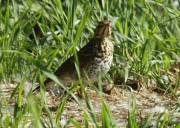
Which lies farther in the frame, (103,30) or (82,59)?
(103,30)

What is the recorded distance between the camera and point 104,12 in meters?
5.88

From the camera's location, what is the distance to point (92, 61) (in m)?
5.20

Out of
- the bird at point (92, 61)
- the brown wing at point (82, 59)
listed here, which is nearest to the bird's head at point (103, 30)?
the bird at point (92, 61)

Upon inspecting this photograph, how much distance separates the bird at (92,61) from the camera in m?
5.12

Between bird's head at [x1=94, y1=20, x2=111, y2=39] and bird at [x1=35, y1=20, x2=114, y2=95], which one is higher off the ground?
bird's head at [x1=94, y1=20, x2=111, y2=39]

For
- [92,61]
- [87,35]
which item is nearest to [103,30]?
[92,61]

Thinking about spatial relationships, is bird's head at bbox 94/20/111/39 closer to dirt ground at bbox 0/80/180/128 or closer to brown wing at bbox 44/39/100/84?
brown wing at bbox 44/39/100/84

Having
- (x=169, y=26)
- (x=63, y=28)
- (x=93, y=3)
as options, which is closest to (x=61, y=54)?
(x=63, y=28)

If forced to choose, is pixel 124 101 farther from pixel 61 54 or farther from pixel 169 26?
pixel 169 26

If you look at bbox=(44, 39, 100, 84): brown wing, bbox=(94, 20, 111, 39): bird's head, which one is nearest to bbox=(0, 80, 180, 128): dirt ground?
bbox=(44, 39, 100, 84): brown wing

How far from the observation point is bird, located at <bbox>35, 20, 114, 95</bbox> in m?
5.12

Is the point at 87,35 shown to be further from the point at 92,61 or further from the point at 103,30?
the point at 92,61

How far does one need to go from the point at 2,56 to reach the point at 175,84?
1668mm

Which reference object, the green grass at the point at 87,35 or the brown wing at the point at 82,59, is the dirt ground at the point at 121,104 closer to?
the green grass at the point at 87,35
